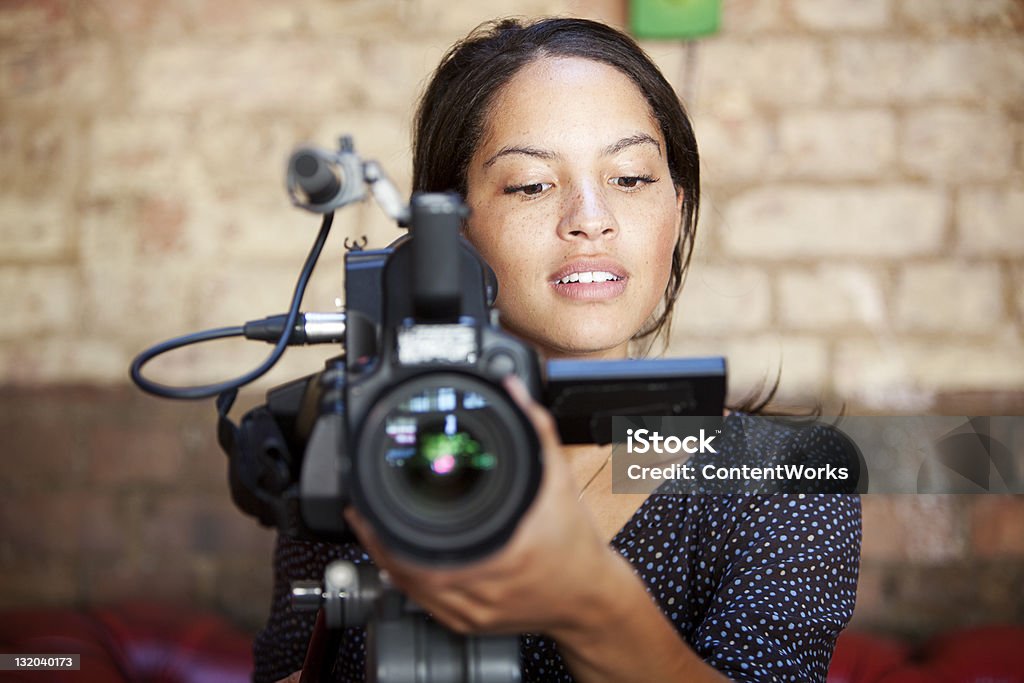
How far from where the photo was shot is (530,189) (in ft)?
3.99

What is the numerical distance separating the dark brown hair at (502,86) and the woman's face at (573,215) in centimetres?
6

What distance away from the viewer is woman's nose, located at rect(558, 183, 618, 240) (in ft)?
3.86

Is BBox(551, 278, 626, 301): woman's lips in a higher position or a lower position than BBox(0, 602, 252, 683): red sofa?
higher

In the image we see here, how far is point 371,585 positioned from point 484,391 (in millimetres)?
194

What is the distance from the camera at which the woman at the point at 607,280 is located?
1075 millimetres

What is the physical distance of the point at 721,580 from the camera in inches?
45.6

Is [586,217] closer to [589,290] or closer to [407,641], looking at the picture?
[589,290]

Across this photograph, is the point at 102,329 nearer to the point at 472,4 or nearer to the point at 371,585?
the point at 472,4

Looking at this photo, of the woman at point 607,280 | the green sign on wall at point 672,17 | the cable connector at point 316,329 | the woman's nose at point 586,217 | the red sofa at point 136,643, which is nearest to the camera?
the cable connector at point 316,329

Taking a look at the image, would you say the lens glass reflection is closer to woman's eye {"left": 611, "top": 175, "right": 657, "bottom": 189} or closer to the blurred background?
woman's eye {"left": 611, "top": 175, "right": 657, "bottom": 189}

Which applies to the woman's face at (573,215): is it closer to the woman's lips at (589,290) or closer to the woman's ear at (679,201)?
the woman's lips at (589,290)
